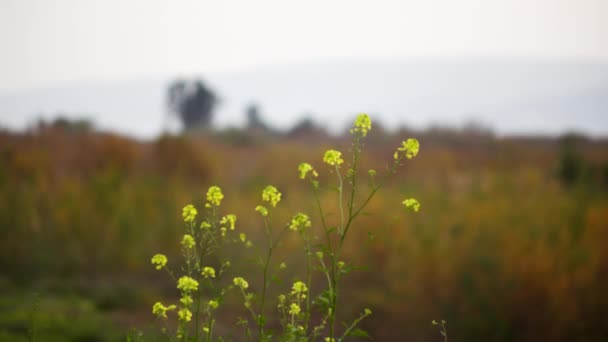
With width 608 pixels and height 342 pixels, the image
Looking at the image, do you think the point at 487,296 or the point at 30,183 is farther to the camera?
the point at 30,183

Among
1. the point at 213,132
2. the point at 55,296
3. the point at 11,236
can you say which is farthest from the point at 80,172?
the point at 213,132

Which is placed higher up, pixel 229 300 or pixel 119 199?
pixel 119 199

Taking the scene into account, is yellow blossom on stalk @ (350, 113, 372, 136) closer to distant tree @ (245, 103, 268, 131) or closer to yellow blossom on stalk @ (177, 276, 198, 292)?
yellow blossom on stalk @ (177, 276, 198, 292)

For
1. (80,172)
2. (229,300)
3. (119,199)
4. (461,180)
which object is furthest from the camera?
(461,180)

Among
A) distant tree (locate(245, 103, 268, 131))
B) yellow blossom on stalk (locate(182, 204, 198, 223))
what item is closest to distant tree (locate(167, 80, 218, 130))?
distant tree (locate(245, 103, 268, 131))

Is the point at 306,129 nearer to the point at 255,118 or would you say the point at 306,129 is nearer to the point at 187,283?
the point at 255,118

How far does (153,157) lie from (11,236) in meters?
5.90

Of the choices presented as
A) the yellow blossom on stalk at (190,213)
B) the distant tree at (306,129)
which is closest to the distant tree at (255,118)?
the distant tree at (306,129)

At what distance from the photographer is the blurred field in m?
6.20

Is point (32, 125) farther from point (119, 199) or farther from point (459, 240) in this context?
point (459, 240)

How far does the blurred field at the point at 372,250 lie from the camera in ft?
20.3

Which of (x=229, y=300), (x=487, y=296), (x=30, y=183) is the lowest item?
(x=229, y=300)

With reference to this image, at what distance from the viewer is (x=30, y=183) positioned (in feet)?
33.4

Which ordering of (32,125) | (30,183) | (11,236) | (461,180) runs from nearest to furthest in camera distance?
(11,236) < (30,183) < (461,180) < (32,125)
